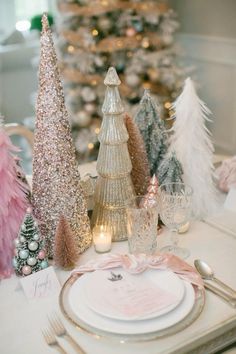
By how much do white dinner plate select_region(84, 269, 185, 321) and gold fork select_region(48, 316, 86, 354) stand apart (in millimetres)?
63

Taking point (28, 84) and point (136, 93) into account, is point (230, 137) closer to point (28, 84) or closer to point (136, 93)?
point (136, 93)

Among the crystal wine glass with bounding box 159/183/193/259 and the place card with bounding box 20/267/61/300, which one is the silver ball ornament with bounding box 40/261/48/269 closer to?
the place card with bounding box 20/267/61/300

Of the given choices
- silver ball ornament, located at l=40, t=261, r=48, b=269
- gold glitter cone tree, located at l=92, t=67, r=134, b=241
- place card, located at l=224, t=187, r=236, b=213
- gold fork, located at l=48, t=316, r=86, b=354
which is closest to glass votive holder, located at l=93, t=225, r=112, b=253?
gold glitter cone tree, located at l=92, t=67, r=134, b=241

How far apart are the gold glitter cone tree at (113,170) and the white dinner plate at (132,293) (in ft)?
0.67

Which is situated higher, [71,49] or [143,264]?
[71,49]

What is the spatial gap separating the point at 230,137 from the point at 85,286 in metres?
2.98

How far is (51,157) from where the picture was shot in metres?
1.10

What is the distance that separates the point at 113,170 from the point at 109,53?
2.26 metres

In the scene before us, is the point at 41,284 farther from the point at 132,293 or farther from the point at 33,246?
the point at 132,293

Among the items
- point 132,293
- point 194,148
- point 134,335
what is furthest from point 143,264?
point 194,148

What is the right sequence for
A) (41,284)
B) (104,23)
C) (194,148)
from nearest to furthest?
(41,284) < (194,148) < (104,23)

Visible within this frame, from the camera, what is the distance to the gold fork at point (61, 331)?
32.8 inches

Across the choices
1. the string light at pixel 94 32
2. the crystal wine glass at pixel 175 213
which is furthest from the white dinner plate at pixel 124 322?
the string light at pixel 94 32

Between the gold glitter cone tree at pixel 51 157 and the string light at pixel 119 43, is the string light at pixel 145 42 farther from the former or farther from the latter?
the gold glitter cone tree at pixel 51 157
